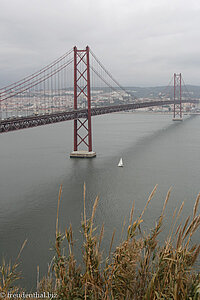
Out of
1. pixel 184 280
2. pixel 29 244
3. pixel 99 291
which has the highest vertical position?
pixel 184 280

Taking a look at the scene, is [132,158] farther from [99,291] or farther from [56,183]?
[99,291]

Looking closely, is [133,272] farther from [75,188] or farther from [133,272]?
[75,188]

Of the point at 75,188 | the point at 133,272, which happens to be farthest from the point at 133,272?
the point at 75,188

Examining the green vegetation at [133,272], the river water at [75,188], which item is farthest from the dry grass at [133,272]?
the river water at [75,188]

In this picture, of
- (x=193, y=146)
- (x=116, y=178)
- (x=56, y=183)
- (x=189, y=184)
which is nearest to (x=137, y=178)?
(x=116, y=178)

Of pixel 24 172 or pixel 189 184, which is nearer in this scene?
pixel 189 184

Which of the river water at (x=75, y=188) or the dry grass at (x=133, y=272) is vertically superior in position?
the dry grass at (x=133, y=272)

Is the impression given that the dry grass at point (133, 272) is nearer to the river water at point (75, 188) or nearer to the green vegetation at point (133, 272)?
the green vegetation at point (133, 272)

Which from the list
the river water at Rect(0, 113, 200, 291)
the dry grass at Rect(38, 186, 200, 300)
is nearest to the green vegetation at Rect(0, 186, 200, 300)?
the dry grass at Rect(38, 186, 200, 300)

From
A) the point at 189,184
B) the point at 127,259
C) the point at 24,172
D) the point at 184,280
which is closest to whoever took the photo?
the point at 184,280
